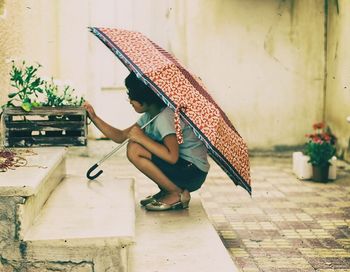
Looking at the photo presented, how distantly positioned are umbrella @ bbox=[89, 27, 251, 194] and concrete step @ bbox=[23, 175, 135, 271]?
723mm

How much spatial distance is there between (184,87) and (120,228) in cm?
120

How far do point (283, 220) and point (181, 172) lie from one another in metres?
1.31

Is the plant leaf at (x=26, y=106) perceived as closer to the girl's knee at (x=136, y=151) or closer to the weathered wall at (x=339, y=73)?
the girl's knee at (x=136, y=151)

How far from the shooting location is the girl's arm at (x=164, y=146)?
15.4 feet

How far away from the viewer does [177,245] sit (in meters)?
4.21

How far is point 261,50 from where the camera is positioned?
30.5 feet

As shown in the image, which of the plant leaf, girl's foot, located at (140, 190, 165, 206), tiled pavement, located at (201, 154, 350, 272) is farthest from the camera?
girl's foot, located at (140, 190, 165, 206)

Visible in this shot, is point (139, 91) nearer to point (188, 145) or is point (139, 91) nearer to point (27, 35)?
point (188, 145)

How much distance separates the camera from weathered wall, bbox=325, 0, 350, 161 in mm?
8648

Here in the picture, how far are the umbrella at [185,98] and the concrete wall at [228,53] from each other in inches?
179

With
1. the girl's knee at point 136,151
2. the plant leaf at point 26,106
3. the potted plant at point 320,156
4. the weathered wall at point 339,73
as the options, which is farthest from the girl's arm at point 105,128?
the weathered wall at point 339,73

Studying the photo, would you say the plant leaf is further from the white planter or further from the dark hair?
the white planter

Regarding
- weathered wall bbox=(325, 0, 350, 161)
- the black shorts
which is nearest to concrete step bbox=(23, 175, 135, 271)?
the black shorts

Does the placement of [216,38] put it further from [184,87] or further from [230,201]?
[184,87]
